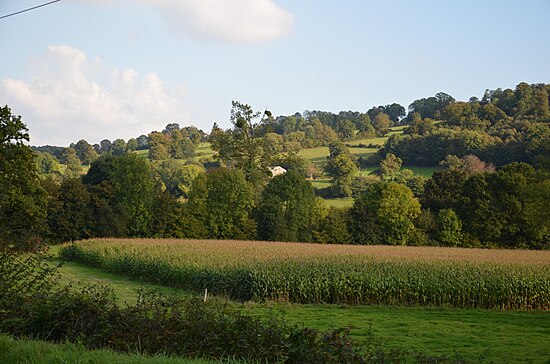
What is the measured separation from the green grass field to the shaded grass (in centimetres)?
441

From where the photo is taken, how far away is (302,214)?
54719mm

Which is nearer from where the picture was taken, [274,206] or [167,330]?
[167,330]

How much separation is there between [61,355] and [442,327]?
13.6 meters

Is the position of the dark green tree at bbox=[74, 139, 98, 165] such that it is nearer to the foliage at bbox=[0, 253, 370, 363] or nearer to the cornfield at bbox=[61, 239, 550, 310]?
the cornfield at bbox=[61, 239, 550, 310]

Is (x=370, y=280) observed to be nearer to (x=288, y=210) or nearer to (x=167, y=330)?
(x=167, y=330)

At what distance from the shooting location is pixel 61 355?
23.8ft

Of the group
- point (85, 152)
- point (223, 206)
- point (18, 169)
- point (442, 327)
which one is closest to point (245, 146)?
point (223, 206)

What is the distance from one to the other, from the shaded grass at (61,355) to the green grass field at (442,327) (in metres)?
4.41

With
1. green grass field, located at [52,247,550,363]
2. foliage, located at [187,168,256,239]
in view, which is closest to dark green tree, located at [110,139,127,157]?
foliage, located at [187,168,256,239]

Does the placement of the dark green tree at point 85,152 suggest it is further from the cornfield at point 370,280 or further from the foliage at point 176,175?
the cornfield at point 370,280

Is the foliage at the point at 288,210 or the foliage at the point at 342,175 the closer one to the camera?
the foliage at the point at 288,210

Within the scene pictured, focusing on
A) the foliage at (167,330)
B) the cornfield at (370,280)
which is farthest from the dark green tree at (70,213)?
the foliage at (167,330)

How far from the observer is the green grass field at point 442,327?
14.5 metres

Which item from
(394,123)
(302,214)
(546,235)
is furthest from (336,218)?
(394,123)
